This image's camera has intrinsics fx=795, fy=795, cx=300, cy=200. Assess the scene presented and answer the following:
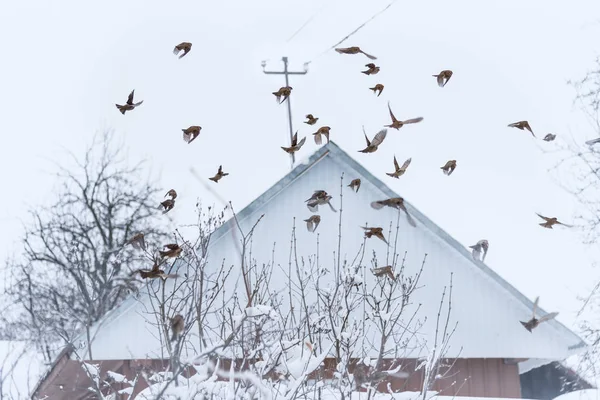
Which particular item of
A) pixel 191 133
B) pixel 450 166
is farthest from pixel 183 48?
pixel 450 166

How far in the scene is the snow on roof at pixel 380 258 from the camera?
8.30 m

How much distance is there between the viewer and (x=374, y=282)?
8.20 metres

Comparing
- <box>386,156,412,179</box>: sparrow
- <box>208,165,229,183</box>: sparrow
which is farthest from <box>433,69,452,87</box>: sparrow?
<box>208,165,229,183</box>: sparrow

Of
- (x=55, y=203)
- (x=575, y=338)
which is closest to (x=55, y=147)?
(x=55, y=203)

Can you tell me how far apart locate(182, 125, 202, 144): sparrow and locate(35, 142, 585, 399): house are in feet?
11.4

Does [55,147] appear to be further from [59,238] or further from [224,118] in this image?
[224,118]

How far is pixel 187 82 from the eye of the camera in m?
26.2

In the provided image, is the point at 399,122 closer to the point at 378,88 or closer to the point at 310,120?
the point at 378,88

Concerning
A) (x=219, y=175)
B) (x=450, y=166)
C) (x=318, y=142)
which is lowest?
(x=219, y=175)

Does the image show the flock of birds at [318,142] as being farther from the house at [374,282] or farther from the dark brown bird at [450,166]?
the house at [374,282]

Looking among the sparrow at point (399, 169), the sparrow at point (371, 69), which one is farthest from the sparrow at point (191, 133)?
the sparrow at point (399, 169)

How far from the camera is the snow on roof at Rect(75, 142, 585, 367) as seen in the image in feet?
27.2

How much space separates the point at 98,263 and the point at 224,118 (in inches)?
535

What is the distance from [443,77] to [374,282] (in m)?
3.52
